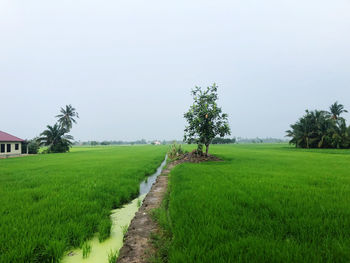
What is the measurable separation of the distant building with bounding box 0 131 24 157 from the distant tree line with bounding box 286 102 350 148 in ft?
194

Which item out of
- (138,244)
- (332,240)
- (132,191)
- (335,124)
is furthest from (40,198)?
(335,124)

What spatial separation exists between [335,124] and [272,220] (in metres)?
44.4

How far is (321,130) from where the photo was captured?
1454 inches

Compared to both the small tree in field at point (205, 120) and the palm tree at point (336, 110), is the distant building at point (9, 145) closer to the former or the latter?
the small tree in field at point (205, 120)

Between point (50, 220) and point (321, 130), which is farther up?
point (321, 130)

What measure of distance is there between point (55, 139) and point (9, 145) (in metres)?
7.97

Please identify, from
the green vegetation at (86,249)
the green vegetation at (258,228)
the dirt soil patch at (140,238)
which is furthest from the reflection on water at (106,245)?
the green vegetation at (258,228)

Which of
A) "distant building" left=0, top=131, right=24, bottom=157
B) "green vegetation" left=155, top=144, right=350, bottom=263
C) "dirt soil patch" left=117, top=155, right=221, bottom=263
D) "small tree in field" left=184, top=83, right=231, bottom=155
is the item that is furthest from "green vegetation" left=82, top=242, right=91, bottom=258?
Answer: "distant building" left=0, top=131, right=24, bottom=157

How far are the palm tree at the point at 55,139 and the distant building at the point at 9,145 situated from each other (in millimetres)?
4341

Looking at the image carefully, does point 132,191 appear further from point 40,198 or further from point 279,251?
point 279,251

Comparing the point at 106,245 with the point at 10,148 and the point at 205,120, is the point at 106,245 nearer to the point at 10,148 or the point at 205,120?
the point at 205,120

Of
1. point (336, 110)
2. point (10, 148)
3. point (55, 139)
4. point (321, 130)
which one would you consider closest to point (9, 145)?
point (10, 148)

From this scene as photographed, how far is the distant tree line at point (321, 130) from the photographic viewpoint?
106 feet

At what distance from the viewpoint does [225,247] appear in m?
2.45
